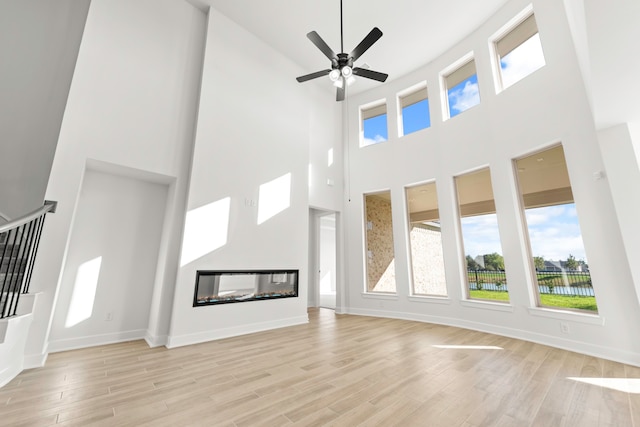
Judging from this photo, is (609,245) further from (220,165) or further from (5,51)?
(5,51)

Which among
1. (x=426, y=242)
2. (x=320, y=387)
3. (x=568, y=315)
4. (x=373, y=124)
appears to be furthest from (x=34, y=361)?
(x=373, y=124)

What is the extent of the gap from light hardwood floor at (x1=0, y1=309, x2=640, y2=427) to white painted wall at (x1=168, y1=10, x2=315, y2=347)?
0.68m

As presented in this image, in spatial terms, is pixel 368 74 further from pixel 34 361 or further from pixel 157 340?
pixel 34 361

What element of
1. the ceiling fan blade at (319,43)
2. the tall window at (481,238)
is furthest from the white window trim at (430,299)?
the ceiling fan blade at (319,43)

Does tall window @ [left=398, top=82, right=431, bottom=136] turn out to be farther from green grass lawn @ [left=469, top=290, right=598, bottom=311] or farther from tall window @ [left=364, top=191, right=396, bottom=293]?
green grass lawn @ [left=469, top=290, right=598, bottom=311]

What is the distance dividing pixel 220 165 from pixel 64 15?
3264mm

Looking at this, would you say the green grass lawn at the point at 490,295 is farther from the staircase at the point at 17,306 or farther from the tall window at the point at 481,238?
the staircase at the point at 17,306

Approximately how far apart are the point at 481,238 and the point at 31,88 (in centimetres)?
760

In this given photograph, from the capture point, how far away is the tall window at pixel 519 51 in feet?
13.8

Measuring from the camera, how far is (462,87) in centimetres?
544

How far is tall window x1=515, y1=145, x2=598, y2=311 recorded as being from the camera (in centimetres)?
359

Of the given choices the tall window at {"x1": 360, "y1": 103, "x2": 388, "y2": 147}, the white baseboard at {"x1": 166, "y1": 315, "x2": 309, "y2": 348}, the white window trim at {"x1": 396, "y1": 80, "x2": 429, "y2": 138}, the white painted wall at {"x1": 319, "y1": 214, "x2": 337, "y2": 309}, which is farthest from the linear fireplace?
the white painted wall at {"x1": 319, "y1": 214, "x2": 337, "y2": 309}

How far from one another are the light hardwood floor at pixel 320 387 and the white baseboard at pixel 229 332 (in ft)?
0.62

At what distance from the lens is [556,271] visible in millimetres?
3811
